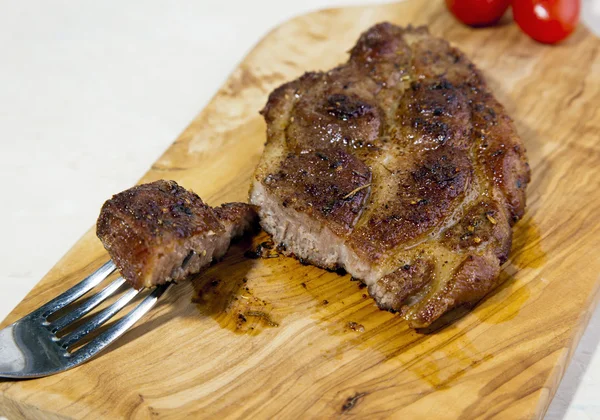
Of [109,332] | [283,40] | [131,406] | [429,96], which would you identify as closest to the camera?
[131,406]

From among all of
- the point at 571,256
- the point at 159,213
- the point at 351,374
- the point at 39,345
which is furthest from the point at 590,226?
the point at 39,345

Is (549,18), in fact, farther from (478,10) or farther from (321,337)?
(321,337)

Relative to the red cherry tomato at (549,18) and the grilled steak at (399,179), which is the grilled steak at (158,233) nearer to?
the grilled steak at (399,179)

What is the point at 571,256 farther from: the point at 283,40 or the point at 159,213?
the point at 283,40

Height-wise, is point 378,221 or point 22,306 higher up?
point 22,306

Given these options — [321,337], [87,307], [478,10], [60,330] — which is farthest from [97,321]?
[478,10]

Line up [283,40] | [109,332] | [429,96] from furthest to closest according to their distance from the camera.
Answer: [283,40]
[429,96]
[109,332]
